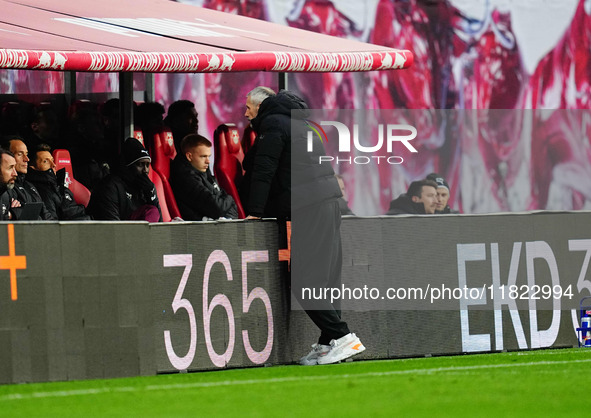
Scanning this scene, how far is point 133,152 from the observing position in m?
12.4

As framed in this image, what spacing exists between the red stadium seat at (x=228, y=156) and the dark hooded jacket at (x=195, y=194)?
0.78 m

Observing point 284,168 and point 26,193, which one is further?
point 26,193

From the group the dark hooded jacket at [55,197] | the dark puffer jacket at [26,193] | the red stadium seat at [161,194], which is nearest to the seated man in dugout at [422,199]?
the red stadium seat at [161,194]

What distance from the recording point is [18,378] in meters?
9.38

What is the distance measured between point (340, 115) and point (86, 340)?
9.58 meters

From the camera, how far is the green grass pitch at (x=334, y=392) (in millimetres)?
8039

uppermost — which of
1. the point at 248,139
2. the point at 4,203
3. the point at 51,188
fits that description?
the point at 248,139

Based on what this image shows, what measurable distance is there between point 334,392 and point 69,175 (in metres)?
4.63

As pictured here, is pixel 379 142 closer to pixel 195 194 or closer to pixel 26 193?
Answer: pixel 195 194

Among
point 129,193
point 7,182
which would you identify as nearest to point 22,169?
point 7,182

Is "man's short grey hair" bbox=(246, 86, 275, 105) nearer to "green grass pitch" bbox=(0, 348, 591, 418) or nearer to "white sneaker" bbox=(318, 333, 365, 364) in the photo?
"white sneaker" bbox=(318, 333, 365, 364)

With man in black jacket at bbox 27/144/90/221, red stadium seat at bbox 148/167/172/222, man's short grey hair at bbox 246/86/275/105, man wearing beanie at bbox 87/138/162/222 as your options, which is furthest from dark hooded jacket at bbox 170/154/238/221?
man's short grey hair at bbox 246/86/275/105

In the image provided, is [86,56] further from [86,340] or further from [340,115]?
[340,115]

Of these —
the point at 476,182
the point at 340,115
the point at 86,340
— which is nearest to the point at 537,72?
the point at 476,182
